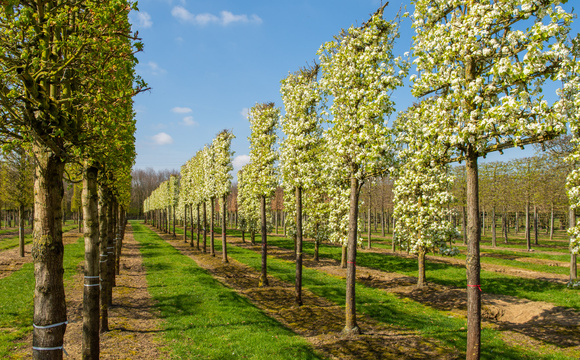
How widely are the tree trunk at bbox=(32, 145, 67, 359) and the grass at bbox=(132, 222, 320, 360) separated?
170 inches

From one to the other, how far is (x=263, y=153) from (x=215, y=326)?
10568 millimetres

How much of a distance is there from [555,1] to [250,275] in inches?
766

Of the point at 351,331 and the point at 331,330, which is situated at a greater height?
the point at 351,331

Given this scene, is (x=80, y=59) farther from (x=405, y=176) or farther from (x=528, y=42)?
(x=405, y=176)

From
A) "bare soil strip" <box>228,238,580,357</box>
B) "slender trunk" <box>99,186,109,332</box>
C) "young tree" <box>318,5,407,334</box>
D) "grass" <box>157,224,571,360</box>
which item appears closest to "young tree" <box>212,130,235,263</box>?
"grass" <box>157,224,571,360</box>

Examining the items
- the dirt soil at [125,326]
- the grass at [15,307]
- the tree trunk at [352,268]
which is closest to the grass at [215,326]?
Answer: the dirt soil at [125,326]

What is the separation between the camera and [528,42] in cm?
641

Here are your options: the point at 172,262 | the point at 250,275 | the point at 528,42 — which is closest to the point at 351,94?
the point at 528,42

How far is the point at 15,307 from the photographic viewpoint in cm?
1216

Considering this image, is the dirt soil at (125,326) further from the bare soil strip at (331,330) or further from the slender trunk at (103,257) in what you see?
the bare soil strip at (331,330)

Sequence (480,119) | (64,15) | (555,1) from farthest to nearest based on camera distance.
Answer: (480,119) → (555,1) → (64,15)

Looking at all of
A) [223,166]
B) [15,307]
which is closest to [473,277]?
[15,307]

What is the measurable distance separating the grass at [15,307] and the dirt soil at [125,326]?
0.46 meters

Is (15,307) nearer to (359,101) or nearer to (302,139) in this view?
(302,139)
